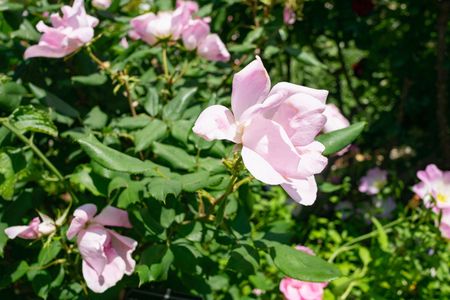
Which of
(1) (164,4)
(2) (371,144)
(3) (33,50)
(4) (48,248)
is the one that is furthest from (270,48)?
(2) (371,144)

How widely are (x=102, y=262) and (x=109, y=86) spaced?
2.06 feet

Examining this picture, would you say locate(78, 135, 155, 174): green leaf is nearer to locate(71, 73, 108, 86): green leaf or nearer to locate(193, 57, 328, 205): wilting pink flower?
locate(193, 57, 328, 205): wilting pink flower

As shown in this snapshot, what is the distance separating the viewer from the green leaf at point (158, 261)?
0.93 meters

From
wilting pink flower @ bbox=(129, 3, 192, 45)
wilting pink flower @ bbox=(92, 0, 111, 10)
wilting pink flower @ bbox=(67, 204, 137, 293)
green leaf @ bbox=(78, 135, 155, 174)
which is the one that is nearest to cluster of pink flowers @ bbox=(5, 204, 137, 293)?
wilting pink flower @ bbox=(67, 204, 137, 293)

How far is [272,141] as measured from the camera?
0.66m

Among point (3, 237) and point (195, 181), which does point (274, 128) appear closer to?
point (195, 181)

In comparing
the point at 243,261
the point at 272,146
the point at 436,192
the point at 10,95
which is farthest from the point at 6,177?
the point at 436,192

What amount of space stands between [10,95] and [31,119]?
0.18 metres

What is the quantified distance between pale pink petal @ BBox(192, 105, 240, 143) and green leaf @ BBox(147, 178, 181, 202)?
0.54 ft

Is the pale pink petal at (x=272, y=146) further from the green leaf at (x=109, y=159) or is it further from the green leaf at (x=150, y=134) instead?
the green leaf at (x=150, y=134)

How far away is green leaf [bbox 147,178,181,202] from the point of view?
811 millimetres

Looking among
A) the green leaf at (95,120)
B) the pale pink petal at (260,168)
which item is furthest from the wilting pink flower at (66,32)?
the pale pink petal at (260,168)

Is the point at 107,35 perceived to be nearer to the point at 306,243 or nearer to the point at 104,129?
the point at 104,129

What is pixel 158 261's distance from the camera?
954 mm
